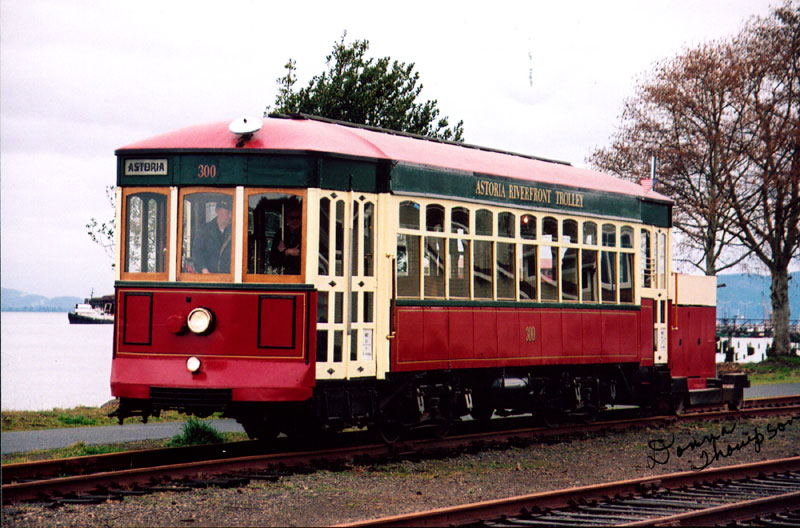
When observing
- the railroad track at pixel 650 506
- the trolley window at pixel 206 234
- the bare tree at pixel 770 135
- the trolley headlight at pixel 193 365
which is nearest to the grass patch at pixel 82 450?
the trolley headlight at pixel 193 365

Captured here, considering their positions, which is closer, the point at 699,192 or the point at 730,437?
the point at 730,437

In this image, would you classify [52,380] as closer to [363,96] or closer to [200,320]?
[363,96]

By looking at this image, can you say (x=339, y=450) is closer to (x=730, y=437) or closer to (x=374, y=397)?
(x=374, y=397)

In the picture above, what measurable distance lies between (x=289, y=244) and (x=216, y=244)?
0.75m

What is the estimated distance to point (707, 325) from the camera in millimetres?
19547

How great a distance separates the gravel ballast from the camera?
8.88 m

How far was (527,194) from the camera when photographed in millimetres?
14977

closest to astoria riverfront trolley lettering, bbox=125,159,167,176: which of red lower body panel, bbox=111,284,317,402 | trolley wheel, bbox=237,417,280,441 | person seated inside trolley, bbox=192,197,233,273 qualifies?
person seated inside trolley, bbox=192,197,233,273

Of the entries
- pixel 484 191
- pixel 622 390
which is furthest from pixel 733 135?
pixel 484 191

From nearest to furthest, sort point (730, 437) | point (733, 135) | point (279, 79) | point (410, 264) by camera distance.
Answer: point (410, 264) → point (730, 437) → point (279, 79) → point (733, 135)

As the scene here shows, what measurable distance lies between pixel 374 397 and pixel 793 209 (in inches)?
1176

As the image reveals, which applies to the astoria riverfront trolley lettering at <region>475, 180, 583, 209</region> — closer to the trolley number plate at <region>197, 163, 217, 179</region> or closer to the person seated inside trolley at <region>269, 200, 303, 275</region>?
the person seated inside trolley at <region>269, 200, 303, 275</region>

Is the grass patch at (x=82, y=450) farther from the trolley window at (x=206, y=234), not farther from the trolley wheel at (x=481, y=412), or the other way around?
the trolley wheel at (x=481, y=412)
